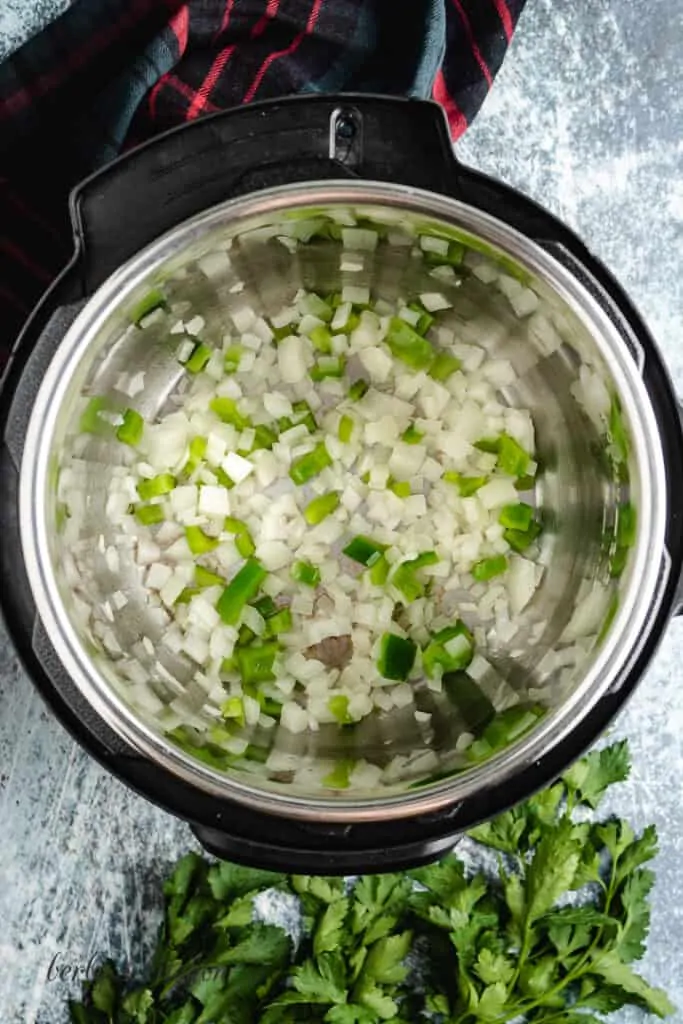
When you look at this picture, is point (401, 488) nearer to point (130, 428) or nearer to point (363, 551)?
point (363, 551)

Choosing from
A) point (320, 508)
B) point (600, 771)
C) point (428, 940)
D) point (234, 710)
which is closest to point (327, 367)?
point (320, 508)

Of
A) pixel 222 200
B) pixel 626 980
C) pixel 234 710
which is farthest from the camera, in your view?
pixel 626 980

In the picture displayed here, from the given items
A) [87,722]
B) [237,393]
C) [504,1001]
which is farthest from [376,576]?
[504,1001]

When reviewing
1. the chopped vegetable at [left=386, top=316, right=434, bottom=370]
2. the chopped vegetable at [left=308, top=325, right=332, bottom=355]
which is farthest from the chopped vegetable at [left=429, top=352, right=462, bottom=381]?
the chopped vegetable at [left=308, top=325, right=332, bottom=355]

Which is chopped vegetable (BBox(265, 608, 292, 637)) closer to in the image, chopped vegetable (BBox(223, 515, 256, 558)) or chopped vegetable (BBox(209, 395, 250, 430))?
chopped vegetable (BBox(223, 515, 256, 558))

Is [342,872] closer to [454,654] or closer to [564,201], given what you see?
[454,654]
